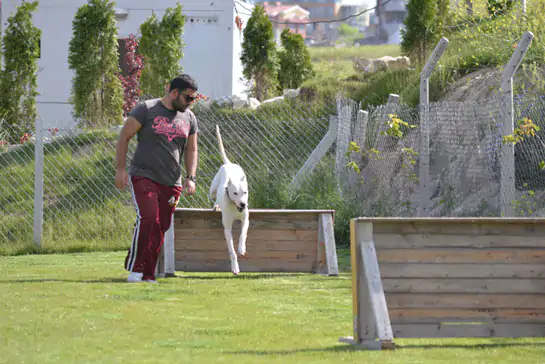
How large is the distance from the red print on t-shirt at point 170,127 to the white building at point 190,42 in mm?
15519

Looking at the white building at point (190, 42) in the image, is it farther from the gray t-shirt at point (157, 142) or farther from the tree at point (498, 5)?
the gray t-shirt at point (157, 142)

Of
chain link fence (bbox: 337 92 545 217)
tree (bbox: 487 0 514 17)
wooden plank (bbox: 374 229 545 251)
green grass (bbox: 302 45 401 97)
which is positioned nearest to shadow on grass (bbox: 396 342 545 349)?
wooden plank (bbox: 374 229 545 251)

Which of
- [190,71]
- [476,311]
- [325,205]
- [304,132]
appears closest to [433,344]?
[476,311]

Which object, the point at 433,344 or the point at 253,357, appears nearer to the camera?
the point at 253,357

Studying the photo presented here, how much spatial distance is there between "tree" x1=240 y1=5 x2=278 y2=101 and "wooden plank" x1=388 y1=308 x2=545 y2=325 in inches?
615

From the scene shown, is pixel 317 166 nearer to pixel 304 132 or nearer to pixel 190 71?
pixel 304 132

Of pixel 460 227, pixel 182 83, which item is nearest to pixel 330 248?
pixel 182 83

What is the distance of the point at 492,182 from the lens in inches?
421

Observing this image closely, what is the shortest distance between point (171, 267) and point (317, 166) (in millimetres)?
4865

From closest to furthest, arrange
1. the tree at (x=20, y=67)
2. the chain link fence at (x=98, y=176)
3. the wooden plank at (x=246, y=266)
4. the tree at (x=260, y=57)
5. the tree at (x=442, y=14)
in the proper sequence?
the wooden plank at (x=246, y=266), the chain link fence at (x=98, y=176), the tree at (x=20, y=67), the tree at (x=442, y=14), the tree at (x=260, y=57)

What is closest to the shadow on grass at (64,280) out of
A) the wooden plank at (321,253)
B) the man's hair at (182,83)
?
the man's hair at (182,83)

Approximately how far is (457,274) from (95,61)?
14.5m

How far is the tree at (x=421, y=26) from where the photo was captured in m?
19.3

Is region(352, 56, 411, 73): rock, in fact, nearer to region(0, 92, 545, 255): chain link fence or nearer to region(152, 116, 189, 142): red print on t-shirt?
region(0, 92, 545, 255): chain link fence
